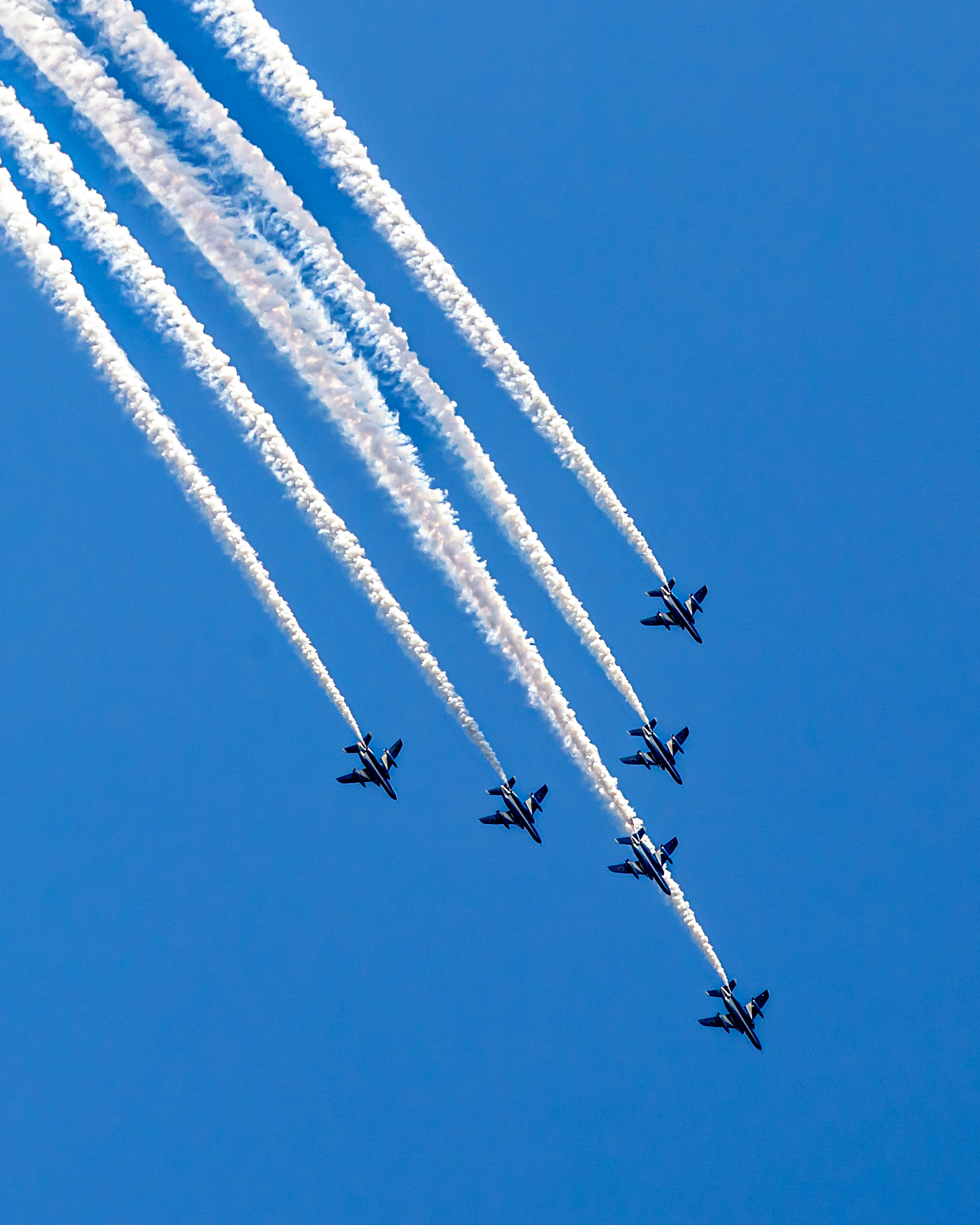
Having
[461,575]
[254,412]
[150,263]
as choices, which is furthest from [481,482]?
[150,263]

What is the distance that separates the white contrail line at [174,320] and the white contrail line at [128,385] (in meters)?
0.80

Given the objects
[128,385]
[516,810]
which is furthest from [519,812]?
[128,385]

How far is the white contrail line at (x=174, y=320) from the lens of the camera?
24.8m

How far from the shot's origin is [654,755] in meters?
39.9

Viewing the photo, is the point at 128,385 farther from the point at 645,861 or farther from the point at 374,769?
the point at 645,861

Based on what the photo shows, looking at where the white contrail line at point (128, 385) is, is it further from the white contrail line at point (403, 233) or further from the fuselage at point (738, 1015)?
the fuselage at point (738, 1015)

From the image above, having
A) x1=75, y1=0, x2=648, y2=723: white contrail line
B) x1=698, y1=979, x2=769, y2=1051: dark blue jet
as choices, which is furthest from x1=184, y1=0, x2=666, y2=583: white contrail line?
x1=698, y1=979, x2=769, y2=1051: dark blue jet

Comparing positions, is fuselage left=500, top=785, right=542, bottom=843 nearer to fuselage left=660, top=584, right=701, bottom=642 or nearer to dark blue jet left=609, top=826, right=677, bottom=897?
dark blue jet left=609, top=826, right=677, bottom=897

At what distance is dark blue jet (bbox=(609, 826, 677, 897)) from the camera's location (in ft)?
124

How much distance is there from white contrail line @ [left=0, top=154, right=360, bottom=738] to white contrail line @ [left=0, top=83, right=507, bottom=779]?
80cm

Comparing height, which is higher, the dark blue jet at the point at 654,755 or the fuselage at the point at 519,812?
the dark blue jet at the point at 654,755

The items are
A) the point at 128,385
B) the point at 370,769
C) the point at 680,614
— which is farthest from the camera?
the point at 680,614

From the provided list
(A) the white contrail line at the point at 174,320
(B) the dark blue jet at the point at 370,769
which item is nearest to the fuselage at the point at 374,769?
(B) the dark blue jet at the point at 370,769

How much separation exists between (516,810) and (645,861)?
449 cm
